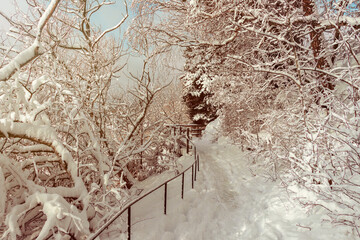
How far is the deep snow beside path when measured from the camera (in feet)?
15.8

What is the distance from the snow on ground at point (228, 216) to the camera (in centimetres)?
483

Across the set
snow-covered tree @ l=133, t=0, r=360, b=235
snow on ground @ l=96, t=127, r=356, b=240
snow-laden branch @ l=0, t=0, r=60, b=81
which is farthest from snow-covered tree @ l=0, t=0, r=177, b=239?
snow-covered tree @ l=133, t=0, r=360, b=235

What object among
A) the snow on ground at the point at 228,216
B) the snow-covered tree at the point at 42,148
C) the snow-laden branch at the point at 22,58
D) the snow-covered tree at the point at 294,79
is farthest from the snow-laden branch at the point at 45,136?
the snow-covered tree at the point at 294,79

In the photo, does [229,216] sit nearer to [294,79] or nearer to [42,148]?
[294,79]

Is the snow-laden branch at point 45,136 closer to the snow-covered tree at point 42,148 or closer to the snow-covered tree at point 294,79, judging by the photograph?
the snow-covered tree at point 42,148

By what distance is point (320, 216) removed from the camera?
16.1 feet

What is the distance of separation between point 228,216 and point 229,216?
0.10 feet

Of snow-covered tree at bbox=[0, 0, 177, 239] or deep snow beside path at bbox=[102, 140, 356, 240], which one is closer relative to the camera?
snow-covered tree at bbox=[0, 0, 177, 239]

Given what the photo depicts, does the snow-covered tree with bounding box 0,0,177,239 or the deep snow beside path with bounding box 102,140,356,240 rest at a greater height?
the snow-covered tree with bounding box 0,0,177,239

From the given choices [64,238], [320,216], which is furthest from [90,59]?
[320,216]

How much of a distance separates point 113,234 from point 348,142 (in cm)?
490

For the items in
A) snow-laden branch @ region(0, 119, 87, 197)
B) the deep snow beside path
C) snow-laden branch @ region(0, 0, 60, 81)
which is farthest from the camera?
the deep snow beside path

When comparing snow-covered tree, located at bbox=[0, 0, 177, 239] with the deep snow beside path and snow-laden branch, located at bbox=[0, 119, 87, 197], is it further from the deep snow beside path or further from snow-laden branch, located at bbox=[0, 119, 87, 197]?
the deep snow beside path

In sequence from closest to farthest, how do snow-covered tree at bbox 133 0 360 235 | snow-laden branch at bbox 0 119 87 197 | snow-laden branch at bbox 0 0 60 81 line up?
snow-laden branch at bbox 0 0 60 81
snow-laden branch at bbox 0 119 87 197
snow-covered tree at bbox 133 0 360 235
